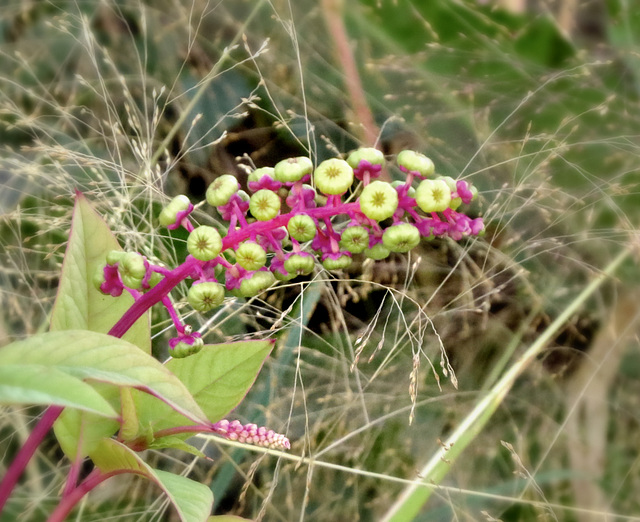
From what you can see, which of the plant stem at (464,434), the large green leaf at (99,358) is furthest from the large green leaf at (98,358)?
the plant stem at (464,434)

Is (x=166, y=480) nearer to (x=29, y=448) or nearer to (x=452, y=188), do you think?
(x=29, y=448)

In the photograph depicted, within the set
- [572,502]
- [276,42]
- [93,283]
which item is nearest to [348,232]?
[93,283]

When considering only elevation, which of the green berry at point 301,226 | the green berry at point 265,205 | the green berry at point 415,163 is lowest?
the green berry at point 301,226

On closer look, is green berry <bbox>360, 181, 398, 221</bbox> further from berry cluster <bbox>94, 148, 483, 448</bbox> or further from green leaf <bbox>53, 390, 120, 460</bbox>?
green leaf <bbox>53, 390, 120, 460</bbox>

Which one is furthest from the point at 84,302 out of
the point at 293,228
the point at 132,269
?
the point at 293,228

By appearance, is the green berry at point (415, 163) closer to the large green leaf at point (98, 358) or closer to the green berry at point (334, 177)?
the green berry at point (334, 177)

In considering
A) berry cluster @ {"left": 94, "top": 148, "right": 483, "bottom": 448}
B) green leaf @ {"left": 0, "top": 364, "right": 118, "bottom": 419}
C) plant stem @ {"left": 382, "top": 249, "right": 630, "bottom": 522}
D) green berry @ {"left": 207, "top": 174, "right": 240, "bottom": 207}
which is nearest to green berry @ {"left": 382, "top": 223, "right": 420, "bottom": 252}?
berry cluster @ {"left": 94, "top": 148, "right": 483, "bottom": 448}

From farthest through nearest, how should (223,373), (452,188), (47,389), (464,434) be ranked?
(464,434), (223,373), (452,188), (47,389)
